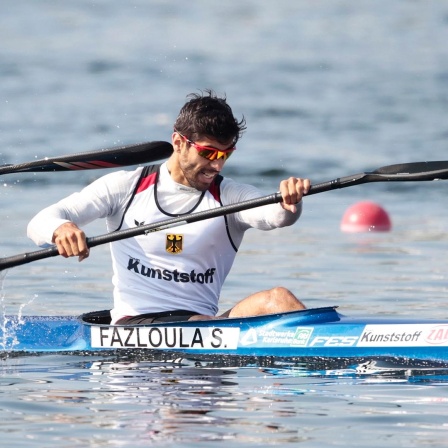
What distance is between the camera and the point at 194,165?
7492 mm

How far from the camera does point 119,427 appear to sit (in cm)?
598

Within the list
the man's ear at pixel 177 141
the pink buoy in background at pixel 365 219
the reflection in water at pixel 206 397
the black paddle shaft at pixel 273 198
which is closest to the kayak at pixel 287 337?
the reflection in water at pixel 206 397

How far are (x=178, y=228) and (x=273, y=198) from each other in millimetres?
777

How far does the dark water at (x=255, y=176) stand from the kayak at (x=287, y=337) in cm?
8

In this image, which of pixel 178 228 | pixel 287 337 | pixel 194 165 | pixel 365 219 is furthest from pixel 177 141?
pixel 365 219

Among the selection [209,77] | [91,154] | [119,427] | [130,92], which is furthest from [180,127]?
[209,77]

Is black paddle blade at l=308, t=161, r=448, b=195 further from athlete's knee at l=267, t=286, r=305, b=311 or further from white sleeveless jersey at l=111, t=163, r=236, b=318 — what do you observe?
white sleeveless jersey at l=111, t=163, r=236, b=318

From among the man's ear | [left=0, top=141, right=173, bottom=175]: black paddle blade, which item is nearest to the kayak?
the man's ear

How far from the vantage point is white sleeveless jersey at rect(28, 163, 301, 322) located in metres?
7.64

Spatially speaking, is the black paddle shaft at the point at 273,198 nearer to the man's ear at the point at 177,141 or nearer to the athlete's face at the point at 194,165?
the athlete's face at the point at 194,165

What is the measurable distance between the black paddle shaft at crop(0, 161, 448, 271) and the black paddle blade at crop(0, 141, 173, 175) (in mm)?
1108

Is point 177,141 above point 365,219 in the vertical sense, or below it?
below

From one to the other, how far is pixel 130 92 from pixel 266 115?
451 centimetres

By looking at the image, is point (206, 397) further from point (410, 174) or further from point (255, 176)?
point (255, 176)
